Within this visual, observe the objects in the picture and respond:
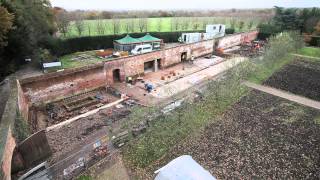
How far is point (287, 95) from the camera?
18.1 meters

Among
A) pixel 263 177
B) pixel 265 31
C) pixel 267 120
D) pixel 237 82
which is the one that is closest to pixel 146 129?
pixel 263 177

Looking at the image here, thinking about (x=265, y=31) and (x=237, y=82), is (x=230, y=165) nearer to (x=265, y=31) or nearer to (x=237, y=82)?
(x=237, y=82)

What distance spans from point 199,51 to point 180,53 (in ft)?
11.4

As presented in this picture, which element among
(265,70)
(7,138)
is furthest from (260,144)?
(265,70)

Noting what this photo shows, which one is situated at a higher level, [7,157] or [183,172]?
[7,157]

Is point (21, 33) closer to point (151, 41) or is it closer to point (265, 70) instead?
point (151, 41)

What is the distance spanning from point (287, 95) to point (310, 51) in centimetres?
1591

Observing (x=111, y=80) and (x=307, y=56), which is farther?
(x=307, y=56)

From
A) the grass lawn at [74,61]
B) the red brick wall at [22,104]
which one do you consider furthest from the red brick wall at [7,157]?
the grass lawn at [74,61]

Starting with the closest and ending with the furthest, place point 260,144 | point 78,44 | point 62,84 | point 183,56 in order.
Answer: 1. point 260,144
2. point 62,84
3. point 183,56
4. point 78,44

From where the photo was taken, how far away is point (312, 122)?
47.4 ft

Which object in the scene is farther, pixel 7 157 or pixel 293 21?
pixel 293 21

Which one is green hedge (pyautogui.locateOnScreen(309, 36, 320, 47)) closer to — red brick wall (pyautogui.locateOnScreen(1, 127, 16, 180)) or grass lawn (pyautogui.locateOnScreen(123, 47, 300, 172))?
grass lawn (pyautogui.locateOnScreen(123, 47, 300, 172))

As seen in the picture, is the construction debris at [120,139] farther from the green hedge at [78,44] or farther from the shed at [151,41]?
the shed at [151,41]
